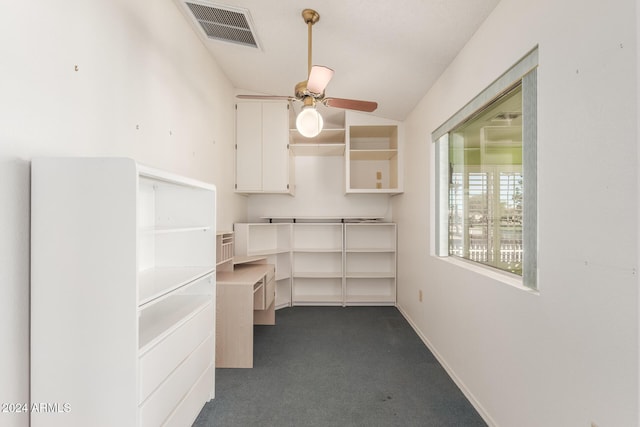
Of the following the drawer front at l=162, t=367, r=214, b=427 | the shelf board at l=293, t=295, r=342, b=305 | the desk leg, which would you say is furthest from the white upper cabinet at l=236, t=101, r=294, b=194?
the drawer front at l=162, t=367, r=214, b=427

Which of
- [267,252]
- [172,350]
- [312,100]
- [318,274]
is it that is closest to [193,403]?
[172,350]

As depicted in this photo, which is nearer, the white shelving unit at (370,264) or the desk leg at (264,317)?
the desk leg at (264,317)

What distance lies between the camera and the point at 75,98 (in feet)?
4.34

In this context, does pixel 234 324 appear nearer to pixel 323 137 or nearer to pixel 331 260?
pixel 331 260

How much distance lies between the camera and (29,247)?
3.75 ft

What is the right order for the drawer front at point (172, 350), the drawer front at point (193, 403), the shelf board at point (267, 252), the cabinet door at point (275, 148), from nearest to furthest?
the drawer front at point (172, 350) → the drawer front at point (193, 403) → the cabinet door at point (275, 148) → the shelf board at point (267, 252)

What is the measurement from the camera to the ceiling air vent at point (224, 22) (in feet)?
7.07

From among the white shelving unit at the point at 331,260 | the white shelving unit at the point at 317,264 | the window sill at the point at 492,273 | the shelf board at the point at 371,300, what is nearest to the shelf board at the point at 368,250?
the white shelving unit at the point at 331,260

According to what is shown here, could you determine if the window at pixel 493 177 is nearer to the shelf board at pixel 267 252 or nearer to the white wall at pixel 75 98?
the shelf board at pixel 267 252

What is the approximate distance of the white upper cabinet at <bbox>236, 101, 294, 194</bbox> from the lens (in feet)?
11.7

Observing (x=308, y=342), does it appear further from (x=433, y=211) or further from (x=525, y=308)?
(x=525, y=308)

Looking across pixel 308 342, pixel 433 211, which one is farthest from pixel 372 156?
pixel 308 342

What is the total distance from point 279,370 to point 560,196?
2222 millimetres

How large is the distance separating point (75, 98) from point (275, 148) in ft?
7.67
